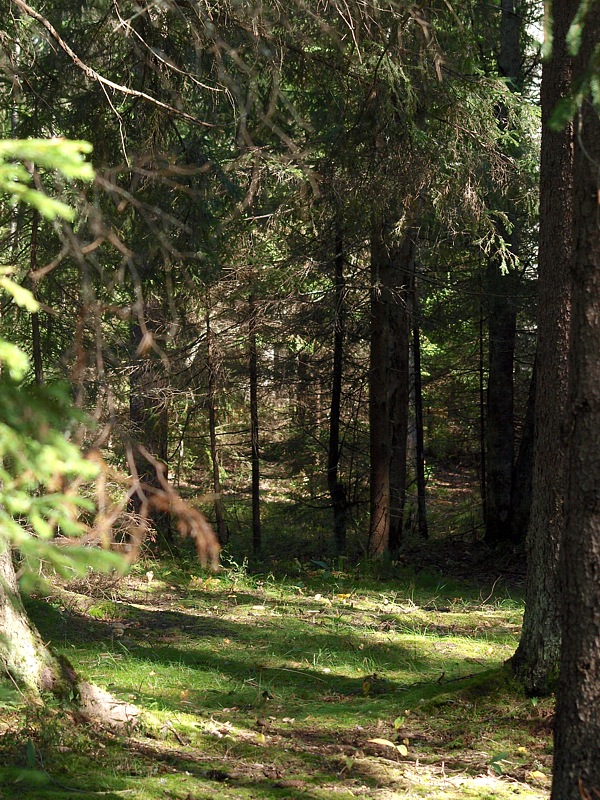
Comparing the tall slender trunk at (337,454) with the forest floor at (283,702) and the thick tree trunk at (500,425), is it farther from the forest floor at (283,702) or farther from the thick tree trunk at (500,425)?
the forest floor at (283,702)

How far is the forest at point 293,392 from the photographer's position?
3.64 meters

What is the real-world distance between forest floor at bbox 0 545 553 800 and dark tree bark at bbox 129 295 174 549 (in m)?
1.95

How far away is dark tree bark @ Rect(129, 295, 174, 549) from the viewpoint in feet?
33.9

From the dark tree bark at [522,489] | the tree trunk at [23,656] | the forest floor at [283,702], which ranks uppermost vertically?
the dark tree bark at [522,489]

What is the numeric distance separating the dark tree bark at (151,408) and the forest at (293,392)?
0.27 feet

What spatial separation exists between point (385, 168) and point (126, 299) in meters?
5.70

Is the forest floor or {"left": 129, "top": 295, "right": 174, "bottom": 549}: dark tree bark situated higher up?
{"left": 129, "top": 295, "right": 174, "bottom": 549}: dark tree bark

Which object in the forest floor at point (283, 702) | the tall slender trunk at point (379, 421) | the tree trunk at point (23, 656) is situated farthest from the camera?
the tall slender trunk at point (379, 421)

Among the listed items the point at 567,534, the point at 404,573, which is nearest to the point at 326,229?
the point at 404,573

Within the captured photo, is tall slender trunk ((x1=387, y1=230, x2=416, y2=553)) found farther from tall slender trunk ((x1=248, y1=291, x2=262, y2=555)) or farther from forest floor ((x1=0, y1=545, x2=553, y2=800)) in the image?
forest floor ((x1=0, y1=545, x2=553, y2=800))

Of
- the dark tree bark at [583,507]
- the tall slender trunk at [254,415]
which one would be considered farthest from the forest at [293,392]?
the tall slender trunk at [254,415]

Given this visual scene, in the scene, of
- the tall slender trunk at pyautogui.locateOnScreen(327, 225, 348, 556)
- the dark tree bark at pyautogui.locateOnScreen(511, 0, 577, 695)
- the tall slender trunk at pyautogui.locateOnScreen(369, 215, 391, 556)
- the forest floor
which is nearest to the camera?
the forest floor

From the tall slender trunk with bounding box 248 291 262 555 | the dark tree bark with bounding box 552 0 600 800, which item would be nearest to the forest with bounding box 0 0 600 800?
the dark tree bark with bounding box 552 0 600 800

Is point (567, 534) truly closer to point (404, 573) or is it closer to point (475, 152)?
point (475, 152)
